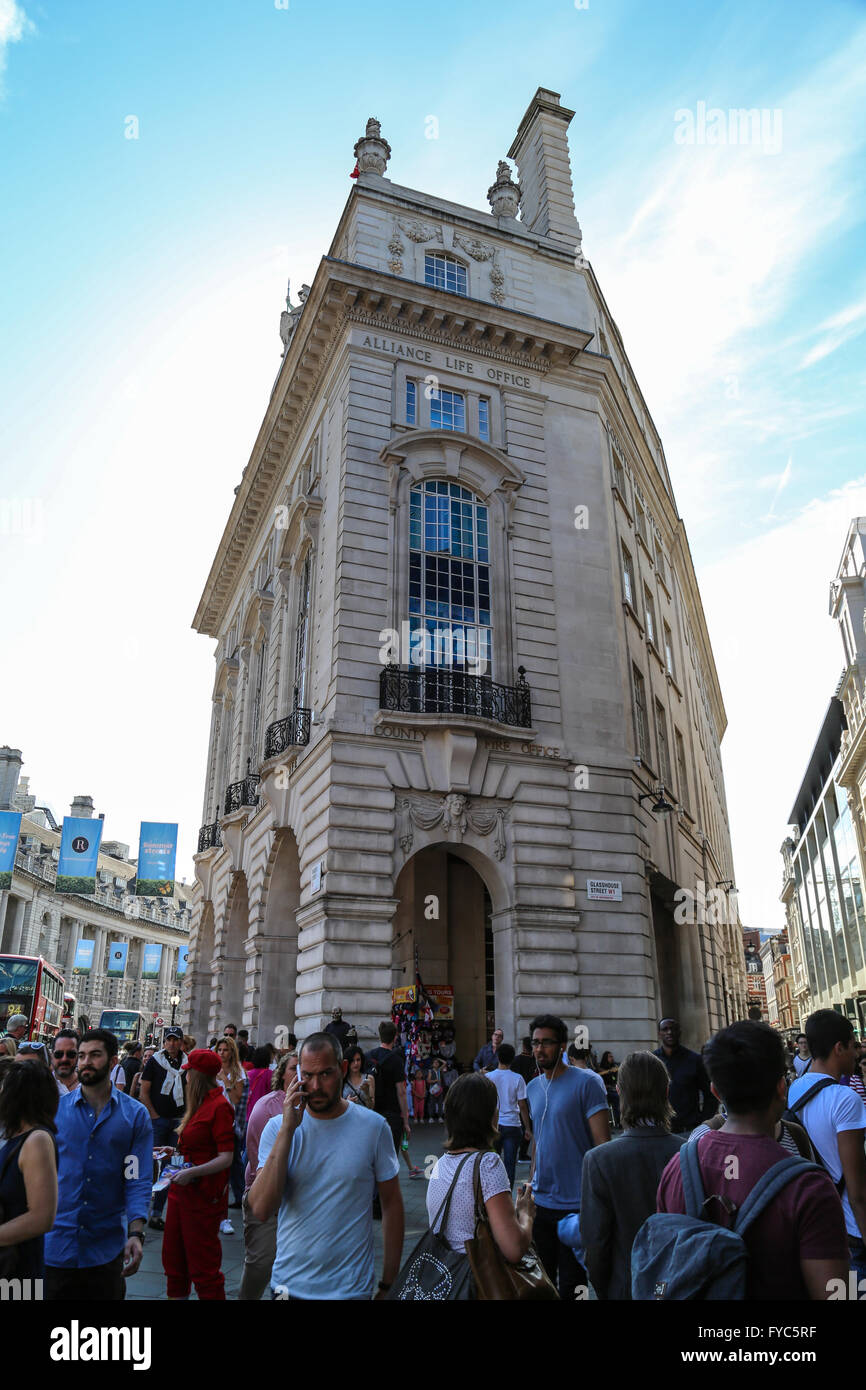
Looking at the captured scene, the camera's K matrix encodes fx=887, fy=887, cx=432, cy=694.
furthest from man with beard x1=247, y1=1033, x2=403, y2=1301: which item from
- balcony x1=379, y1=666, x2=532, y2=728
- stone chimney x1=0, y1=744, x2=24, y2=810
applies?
stone chimney x1=0, y1=744, x2=24, y2=810

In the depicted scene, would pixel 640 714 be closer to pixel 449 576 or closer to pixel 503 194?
pixel 449 576

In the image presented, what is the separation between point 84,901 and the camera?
89375 mm

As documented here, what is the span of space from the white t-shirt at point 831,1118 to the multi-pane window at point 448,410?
1937cm

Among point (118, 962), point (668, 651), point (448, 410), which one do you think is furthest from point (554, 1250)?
point (118, 962)

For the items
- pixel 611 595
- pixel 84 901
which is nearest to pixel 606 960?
pixel 611 595

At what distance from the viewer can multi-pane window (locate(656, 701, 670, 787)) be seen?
2823 centimetres

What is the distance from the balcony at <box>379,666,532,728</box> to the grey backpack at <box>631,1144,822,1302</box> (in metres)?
15.7

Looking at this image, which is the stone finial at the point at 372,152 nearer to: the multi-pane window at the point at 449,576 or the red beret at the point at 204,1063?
the multi-pane window at the point at 449,576

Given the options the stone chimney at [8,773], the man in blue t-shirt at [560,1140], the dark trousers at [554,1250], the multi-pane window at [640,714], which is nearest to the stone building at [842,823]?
the multi-pane window at [640,714]

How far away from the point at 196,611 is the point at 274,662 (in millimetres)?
15192

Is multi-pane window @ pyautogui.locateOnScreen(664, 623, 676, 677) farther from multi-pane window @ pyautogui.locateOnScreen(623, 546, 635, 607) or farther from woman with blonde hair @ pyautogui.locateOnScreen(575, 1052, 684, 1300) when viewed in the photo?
woman with blonde hair @ pyautogui.locateOnScreen(575, 1052, 684, 1300)

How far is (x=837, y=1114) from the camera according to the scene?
4.42 meters
